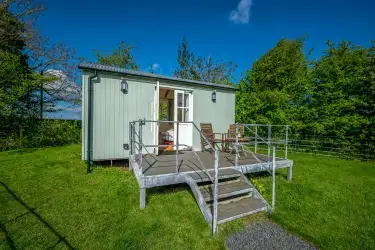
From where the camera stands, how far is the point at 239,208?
10.0 feet

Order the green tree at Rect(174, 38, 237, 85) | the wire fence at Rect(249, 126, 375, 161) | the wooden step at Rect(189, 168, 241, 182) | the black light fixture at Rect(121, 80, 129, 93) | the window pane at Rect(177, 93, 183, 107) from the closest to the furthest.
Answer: the wooden step at Rect(189, 168, 241, 182)
the black light fixture at Rect(121, 80, 129, 93)
the window pane at Rect(177, 93, 183, 107)
the wire fence at Rect(249, 126, 375, 161)
the green tree at Rect(174, 38, 237, 85)

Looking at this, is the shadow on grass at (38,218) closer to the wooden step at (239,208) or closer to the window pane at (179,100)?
the wooden step at (239,208)

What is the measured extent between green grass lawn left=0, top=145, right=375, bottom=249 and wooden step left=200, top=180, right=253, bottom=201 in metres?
0.34

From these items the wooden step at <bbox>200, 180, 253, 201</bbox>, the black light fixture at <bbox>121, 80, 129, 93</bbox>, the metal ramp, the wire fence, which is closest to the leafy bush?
the black light fixture at <bbox>121, 80, 129, 93</bbox>

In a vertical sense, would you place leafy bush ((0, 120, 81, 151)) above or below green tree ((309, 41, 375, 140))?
below

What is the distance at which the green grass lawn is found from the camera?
7.97ft

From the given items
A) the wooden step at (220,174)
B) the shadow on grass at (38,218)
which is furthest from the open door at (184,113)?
the shadow on grass at (38,218)

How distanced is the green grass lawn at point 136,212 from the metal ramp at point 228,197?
0.49 ft

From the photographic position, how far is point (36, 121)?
30.0ft

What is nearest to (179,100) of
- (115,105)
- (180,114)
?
(180,114)

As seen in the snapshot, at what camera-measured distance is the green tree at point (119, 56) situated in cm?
1809

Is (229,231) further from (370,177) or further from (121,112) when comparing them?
(370,177)

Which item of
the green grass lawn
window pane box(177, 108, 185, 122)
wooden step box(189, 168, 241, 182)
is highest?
window pane box(177, 108, 185, 122)

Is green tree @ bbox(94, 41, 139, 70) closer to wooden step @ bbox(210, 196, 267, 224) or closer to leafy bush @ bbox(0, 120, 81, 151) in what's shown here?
leafy bush @ bbox(0, 120, 81, 151)
